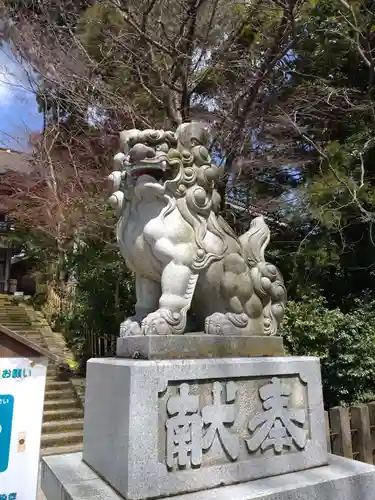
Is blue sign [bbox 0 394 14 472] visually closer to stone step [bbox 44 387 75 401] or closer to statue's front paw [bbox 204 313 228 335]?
statue's front paw [bbox 204 313 228 335]

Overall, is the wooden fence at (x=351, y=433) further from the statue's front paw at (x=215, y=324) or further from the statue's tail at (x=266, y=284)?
the statue's front paw at (x=215, y=324)

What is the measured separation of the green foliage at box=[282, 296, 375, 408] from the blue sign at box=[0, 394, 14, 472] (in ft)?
12.9

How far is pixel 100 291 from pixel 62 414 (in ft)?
7.81

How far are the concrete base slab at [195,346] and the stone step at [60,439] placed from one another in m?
4.32

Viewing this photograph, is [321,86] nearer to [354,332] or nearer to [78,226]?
[354,332]

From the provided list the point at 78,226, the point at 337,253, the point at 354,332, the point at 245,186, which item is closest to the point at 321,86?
the point at 245,186

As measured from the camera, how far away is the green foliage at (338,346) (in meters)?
5.20

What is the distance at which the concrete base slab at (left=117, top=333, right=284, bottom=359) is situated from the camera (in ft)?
6.86

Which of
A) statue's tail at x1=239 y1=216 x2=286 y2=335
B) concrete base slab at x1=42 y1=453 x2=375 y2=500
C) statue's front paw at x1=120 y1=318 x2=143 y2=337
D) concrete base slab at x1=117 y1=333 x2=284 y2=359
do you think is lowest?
concrete base slab at x1=42 y1=453 x2=375 y2=500

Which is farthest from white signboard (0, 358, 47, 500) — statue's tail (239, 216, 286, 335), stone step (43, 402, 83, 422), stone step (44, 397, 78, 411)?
stone step (44, 397, 78, 411)

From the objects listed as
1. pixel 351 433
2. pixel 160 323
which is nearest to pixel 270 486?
pixel 160 323

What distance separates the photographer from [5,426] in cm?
271

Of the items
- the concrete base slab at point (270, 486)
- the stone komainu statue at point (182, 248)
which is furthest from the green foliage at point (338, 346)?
the stone komainu statue at point (182, 248)

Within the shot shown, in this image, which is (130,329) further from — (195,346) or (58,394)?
(58,394)
